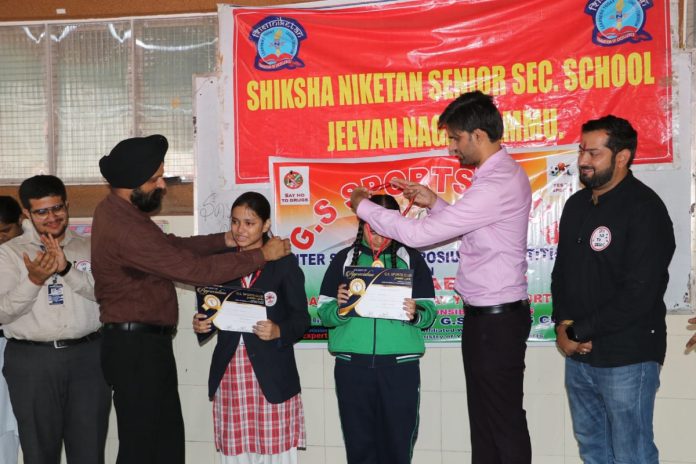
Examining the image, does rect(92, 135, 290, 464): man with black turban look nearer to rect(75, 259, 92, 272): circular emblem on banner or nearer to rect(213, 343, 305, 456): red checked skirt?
rect(213, 343, 305, 456): red checked skirt

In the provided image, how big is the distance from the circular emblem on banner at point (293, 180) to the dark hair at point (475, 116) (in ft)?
4.08

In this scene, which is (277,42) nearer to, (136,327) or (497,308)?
(136,327)

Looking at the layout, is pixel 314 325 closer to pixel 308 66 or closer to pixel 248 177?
pixel 248 177

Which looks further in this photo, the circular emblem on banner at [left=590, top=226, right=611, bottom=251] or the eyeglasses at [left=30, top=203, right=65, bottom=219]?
the eyeglasses at [left=30, top=203, right=65, bottom=219]

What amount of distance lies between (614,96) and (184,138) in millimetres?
2605

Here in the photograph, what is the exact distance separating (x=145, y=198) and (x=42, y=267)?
2.11 feet

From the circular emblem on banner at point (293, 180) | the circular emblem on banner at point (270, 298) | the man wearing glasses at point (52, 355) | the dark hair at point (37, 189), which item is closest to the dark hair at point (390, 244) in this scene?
the circular emblem on banner at point (270, 298)

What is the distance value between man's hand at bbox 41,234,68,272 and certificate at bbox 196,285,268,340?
28.3 inches

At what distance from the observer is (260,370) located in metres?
3.57

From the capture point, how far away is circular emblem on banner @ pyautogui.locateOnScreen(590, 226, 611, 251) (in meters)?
3.15

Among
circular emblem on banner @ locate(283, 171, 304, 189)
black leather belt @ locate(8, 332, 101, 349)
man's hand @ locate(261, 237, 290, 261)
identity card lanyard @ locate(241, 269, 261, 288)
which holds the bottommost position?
black leather belt @ locate(8, 332, 101, 349)

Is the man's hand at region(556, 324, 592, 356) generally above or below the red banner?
below

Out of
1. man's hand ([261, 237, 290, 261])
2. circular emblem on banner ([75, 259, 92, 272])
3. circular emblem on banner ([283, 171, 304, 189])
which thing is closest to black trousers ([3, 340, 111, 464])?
circular emblem on banner ([75, 259, 92, 272])

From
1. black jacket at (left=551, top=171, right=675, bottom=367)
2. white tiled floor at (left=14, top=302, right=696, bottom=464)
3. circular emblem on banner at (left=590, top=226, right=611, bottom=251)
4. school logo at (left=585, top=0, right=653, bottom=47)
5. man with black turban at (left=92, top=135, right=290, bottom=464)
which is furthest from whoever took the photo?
white tiled floor at (left=14, top=302, right=696, bottom=464)
